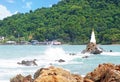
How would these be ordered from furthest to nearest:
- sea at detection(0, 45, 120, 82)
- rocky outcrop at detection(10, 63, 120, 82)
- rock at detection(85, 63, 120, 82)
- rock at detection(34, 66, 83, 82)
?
sea at detection(0, 45, 120, 82), rock at detection(85, 63, 120, 82), rocky outcrop at detection(10, 63, 120, 82), rock at detection(34, 66, 83, 82)

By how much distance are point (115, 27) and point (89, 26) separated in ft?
37.9

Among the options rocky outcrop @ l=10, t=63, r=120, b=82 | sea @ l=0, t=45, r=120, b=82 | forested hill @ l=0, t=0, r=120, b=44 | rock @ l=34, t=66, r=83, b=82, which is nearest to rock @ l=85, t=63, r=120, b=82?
rocky outcrop @ l=10, t=63, r=120, b=82

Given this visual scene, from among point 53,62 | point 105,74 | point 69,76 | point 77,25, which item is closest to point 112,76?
point 105,74

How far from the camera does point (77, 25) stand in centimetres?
17675

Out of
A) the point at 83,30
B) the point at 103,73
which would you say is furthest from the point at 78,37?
the point at 103,73

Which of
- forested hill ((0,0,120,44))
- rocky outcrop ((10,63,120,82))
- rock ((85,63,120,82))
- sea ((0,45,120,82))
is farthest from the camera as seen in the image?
forested hill ((0,0,120,44))

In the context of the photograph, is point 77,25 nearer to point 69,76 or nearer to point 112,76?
point 112,76

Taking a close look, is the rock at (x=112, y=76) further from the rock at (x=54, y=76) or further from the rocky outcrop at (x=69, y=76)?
the rock at (x=54, y=76)

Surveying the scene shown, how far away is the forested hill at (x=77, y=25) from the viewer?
17062 cm

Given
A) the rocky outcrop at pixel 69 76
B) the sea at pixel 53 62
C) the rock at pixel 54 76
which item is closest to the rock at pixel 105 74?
the rocky outcrop at pixel 69 76

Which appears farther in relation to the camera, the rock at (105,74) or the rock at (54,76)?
the rock at (105,74)

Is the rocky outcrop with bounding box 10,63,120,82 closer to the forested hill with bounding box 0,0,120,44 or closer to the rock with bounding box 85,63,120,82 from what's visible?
the rock with bounding box 85,63,120,82

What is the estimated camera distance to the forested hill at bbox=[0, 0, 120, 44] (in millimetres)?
170625

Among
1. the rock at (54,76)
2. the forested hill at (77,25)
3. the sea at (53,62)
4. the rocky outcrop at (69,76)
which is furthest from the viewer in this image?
the forested hill at (77,25)
